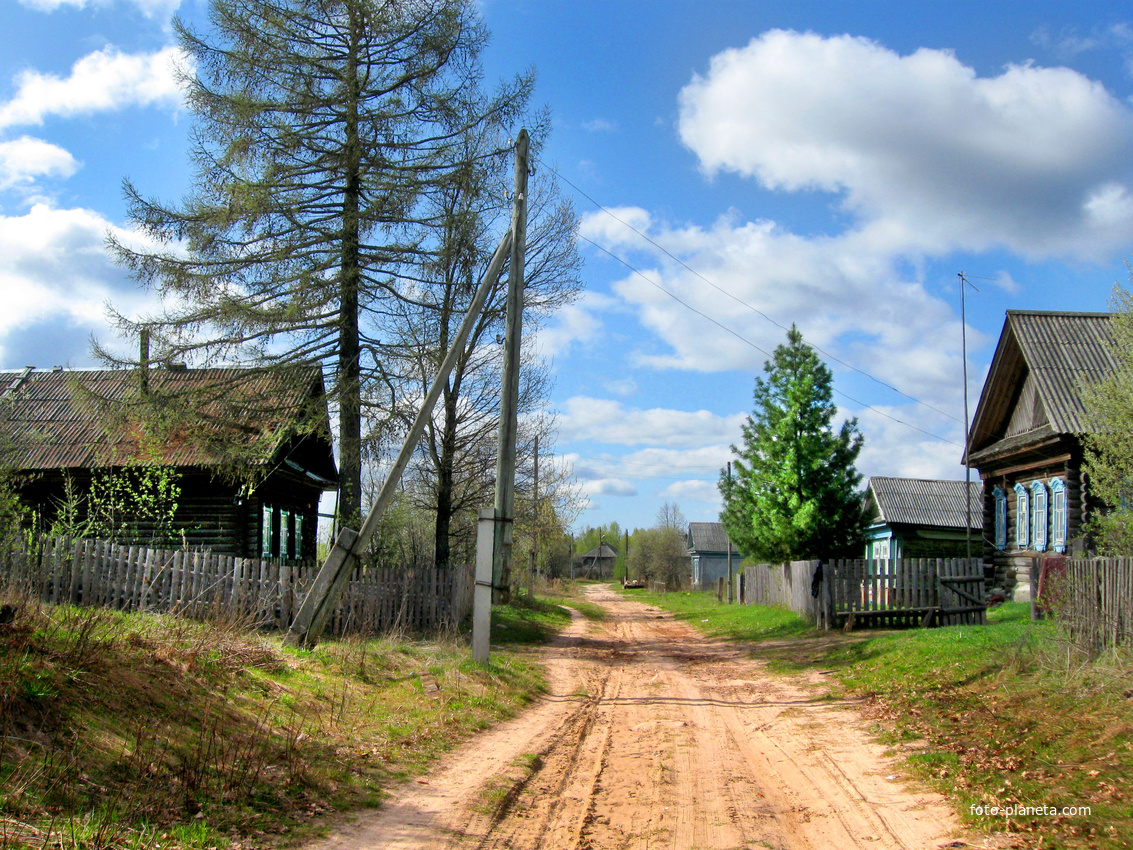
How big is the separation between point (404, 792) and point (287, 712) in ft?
7.26

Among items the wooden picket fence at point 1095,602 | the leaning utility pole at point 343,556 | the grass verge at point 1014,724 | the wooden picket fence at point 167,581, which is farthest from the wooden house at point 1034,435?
the wooden picket fence at point 167,581

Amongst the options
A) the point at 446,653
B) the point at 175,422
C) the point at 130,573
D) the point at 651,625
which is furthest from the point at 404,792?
the point at 651,625

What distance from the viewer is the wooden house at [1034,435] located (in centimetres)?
1822

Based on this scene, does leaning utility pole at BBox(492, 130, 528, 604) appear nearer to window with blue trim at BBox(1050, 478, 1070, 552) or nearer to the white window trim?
window with blue trim at BBox(1050, 478, 1070, 552)

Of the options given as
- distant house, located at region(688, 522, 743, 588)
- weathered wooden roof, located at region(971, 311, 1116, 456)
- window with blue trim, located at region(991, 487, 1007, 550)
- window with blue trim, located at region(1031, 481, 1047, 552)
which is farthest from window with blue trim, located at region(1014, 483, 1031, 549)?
distant house, located at region(688, 522, 743, 588)

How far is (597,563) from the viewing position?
426ft

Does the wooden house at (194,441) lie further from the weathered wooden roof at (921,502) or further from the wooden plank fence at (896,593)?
the weathered wooden roof at (921,502)

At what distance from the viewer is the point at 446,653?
1273cm

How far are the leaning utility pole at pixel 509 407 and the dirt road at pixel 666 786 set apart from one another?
2096 mm

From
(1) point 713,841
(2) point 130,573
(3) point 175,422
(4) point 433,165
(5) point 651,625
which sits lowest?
(5) point 651,625

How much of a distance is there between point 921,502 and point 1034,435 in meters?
20.3

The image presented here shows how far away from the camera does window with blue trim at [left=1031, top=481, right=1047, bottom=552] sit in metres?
19.9

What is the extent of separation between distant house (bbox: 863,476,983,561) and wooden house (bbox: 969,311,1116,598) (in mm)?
14394

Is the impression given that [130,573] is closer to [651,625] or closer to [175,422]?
[175,422]
